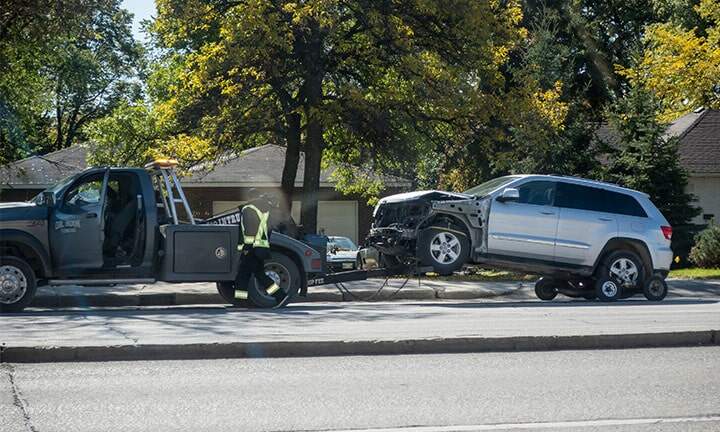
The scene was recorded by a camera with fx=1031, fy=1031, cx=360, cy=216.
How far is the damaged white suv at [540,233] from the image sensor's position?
52.5ft

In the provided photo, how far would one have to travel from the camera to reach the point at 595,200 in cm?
1683

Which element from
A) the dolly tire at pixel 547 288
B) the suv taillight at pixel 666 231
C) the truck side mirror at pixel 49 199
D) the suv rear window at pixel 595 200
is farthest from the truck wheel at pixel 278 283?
the suv taillight at pixel 666 231

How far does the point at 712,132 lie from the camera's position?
37.3 meters

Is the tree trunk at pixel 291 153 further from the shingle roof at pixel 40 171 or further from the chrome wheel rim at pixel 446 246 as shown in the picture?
the chrome wheel rim at pixel 446 246

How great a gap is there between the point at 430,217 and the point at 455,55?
1010 centimetres

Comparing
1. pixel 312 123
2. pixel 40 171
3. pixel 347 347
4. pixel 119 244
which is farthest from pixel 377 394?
pixel 40 171

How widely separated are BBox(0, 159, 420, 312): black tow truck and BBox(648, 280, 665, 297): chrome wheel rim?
18.0 ft

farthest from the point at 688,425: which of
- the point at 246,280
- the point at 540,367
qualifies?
the point at 246,280

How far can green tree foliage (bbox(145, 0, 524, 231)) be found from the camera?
934 inches

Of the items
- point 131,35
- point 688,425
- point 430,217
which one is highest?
point 131,35

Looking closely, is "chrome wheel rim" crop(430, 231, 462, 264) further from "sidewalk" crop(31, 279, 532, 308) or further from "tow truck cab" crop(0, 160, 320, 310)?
"sidewalk" crop(31, 279, 532, 308)

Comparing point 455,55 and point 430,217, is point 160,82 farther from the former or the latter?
point 430,217

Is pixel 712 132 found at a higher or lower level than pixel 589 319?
higher

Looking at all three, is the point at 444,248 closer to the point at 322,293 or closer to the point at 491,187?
the point at 491,187
